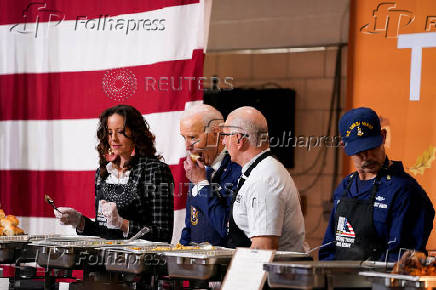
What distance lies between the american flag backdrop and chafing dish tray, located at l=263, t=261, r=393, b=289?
223 centimetres

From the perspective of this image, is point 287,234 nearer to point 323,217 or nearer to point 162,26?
point 162,26

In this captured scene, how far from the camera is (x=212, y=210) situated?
3.43 metres

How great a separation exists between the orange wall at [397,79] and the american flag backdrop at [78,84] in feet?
3.09

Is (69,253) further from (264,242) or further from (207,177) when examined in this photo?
(264,242)

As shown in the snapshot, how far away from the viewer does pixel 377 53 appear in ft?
15.2

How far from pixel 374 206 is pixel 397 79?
5.59 feet

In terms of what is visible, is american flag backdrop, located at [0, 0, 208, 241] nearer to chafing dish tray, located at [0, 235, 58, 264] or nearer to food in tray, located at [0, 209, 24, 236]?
food in tray, located at [0, 209, 24, 236]

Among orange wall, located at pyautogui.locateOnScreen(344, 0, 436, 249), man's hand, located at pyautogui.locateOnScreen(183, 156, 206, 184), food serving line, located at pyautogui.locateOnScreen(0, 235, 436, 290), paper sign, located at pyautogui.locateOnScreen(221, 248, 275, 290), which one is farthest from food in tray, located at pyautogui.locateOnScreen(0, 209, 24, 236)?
orange wall, located at pyautogui.locateOnScreen(344, 0, 436, 249)

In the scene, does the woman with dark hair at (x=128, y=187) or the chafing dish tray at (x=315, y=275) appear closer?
the chafing dish tray at (x=315, y=275)

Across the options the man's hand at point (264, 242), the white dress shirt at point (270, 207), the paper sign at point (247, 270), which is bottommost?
the paper sign at point (247, 270)

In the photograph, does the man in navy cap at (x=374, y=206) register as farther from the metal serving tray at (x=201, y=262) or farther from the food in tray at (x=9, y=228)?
the food in tray at (x=9, y=228)

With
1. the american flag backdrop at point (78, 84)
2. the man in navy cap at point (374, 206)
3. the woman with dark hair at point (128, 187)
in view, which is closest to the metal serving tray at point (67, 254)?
the woman with dark hair at point (128, 187)

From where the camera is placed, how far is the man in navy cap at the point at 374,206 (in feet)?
9.66

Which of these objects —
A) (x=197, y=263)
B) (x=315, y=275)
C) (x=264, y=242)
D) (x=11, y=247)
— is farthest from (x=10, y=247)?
(x=315, y=275)
